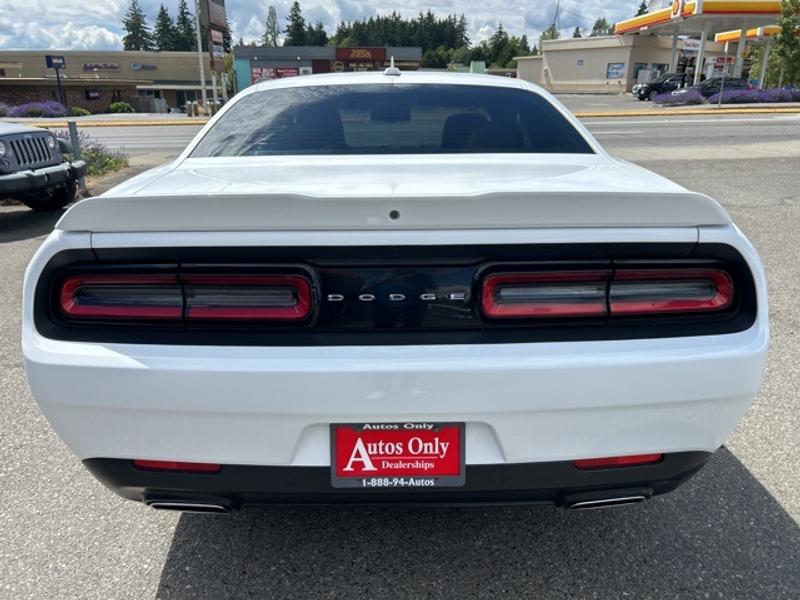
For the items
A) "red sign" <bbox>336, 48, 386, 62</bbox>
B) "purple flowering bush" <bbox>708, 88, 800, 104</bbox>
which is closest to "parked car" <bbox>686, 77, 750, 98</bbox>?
"purple flowering bush" <bbox>708, 88, 800, 104</bbox>

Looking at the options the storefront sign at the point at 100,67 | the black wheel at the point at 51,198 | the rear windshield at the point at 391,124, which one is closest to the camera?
the rear windshield at the point at 391,124

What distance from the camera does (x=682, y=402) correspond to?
5.83ft

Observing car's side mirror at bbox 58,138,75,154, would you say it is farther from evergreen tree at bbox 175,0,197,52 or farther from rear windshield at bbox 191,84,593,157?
evergreen tree at bbox 175,0,197,52

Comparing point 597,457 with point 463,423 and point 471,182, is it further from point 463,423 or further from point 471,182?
point 471,182

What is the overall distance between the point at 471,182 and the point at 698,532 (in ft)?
5.24

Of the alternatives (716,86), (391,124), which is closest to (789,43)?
(716,86)

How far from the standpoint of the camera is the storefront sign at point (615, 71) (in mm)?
59406

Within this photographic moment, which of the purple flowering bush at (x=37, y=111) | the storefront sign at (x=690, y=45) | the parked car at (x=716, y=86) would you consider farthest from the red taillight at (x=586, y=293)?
the storefront sign at (x=690, y=45)

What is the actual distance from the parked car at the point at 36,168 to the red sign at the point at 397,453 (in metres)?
7.10

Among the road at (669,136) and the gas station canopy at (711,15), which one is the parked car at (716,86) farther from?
the road at (669,136)

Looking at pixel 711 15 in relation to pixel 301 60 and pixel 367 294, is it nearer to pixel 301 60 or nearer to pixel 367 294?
pixel 301 60

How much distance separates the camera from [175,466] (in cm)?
187

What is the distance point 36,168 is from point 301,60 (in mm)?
64979

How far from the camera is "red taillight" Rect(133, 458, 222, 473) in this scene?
1848 millimetres
